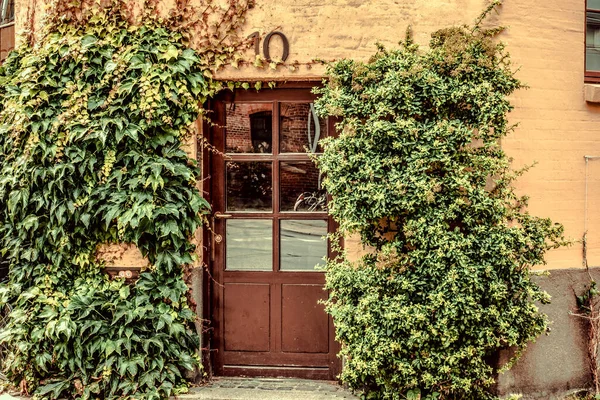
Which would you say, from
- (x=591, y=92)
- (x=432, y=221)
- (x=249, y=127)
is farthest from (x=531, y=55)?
(x=249, y=127)

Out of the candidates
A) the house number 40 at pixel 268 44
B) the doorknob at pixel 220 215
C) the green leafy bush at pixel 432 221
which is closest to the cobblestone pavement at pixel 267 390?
the green leafy bush at pixel 432 221

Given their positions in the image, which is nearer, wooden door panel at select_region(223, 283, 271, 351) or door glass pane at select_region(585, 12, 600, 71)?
wooden door panel at select_region(223, 283, 271, 351)

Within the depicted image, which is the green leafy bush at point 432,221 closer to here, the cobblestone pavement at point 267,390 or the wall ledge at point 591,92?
the cobblestone pavement at point 267,390

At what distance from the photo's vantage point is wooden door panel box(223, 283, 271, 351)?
19.2ft

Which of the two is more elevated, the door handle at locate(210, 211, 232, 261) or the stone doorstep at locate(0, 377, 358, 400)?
the door handle at locate(210, 211, 232, 261)

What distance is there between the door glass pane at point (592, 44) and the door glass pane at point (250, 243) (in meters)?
3.50

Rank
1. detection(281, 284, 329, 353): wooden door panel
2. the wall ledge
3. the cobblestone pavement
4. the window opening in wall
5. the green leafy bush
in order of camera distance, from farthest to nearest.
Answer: the window opening in wall → detection(281, 284, 329, 353): wooden door panel → the wall ledge → the cobblestone pavement → the green leafy bush

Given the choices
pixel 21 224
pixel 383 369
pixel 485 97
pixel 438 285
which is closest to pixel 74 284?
pixel 21 224

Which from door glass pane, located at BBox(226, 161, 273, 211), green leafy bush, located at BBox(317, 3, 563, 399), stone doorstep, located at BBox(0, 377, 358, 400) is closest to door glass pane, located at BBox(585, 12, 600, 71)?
green leafy bush, located at BBox(317, 3, 563, 399)

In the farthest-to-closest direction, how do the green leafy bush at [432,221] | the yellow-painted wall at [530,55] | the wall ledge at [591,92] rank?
the wall ledge at [591,92], the yellow-painted wall at [530,55], the green leafy bush at [432,221]

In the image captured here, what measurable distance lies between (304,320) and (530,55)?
314 cm

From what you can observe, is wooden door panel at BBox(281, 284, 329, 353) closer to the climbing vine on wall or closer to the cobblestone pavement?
the cobblestone pavement

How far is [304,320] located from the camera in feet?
19.1

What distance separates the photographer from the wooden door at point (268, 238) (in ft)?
19.1
